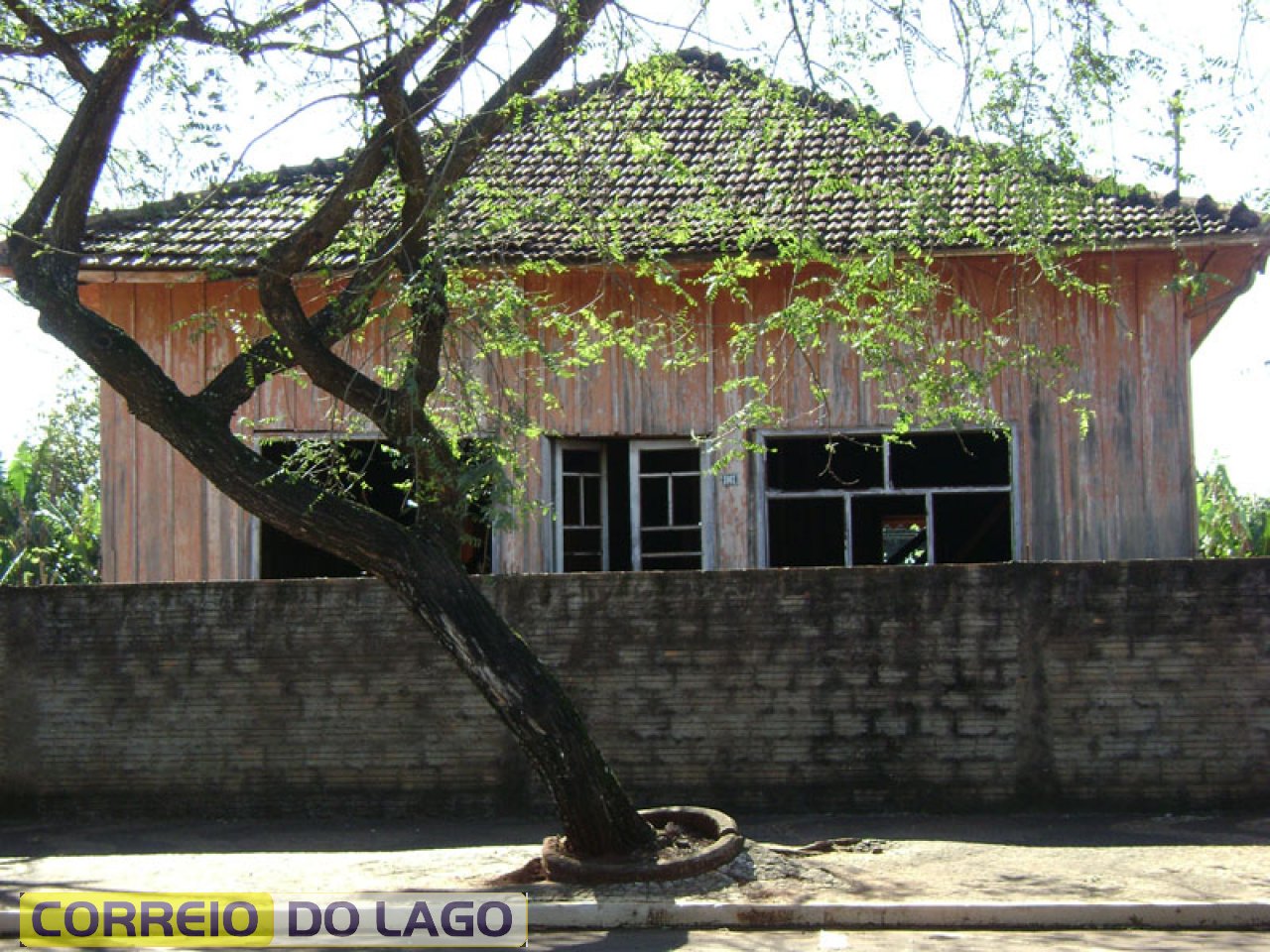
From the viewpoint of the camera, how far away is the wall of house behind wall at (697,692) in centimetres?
977

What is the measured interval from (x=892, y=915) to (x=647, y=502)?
7395mm

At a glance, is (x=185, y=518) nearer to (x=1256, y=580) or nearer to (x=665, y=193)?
(x=665, y=193)

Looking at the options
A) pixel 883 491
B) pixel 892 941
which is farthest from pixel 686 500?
pixel 892 941

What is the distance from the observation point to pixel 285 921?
23.8 ft

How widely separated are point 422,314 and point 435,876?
10.2 feet

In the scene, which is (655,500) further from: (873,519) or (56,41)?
(56,41)

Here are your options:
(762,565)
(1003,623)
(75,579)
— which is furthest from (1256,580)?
(75,579)

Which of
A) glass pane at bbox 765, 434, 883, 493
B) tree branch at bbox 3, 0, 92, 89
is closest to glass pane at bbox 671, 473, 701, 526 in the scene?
glass pane at bbox 765, 434, 883, 493

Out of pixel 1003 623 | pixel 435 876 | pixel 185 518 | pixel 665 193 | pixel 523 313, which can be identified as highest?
pixel 665 193

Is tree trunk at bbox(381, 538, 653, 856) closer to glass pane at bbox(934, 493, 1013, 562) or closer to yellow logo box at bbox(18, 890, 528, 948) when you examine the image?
yellow logo box at bbox(18, 890, 528, 948)

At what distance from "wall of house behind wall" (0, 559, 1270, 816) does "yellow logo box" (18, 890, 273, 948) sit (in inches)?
108

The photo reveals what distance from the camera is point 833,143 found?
46.9 ft

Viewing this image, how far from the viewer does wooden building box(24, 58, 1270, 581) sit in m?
13.3

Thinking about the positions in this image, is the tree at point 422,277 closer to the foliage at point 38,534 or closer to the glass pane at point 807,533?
the glass pane at point 807,533
